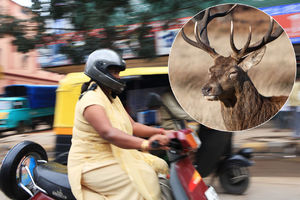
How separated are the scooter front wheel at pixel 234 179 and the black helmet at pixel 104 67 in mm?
2422

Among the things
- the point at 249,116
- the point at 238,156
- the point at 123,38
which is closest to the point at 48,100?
the point at 123,38

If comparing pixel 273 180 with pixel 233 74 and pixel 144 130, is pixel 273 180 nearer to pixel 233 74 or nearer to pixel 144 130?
pixel 233 74

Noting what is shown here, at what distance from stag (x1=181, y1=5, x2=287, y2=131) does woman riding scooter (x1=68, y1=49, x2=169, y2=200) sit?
37.2 inches

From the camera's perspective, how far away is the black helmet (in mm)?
1910

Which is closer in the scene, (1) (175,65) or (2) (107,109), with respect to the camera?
(2) (107,109)

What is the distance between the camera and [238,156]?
3.85 m

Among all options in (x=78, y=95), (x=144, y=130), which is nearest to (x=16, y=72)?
(x=78, y=95)

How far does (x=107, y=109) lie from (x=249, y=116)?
4.63 feet

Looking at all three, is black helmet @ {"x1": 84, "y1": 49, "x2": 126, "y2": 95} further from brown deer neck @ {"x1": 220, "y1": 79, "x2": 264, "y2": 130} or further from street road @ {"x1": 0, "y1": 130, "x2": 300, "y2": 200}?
street road @ {"x1": 0, "y1": 130, "x2": 300, "y2": 200}

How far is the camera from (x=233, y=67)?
2.55 m

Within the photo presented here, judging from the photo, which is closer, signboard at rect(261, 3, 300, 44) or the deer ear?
the deer ear

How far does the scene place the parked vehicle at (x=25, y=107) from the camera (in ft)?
31.6

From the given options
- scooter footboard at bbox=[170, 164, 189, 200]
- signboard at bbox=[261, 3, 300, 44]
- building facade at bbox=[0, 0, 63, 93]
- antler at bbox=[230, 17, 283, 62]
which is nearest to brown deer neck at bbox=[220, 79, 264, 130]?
antler at bbox=[230, 17, 283, 62]

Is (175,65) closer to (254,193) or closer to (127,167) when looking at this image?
(127,167)
